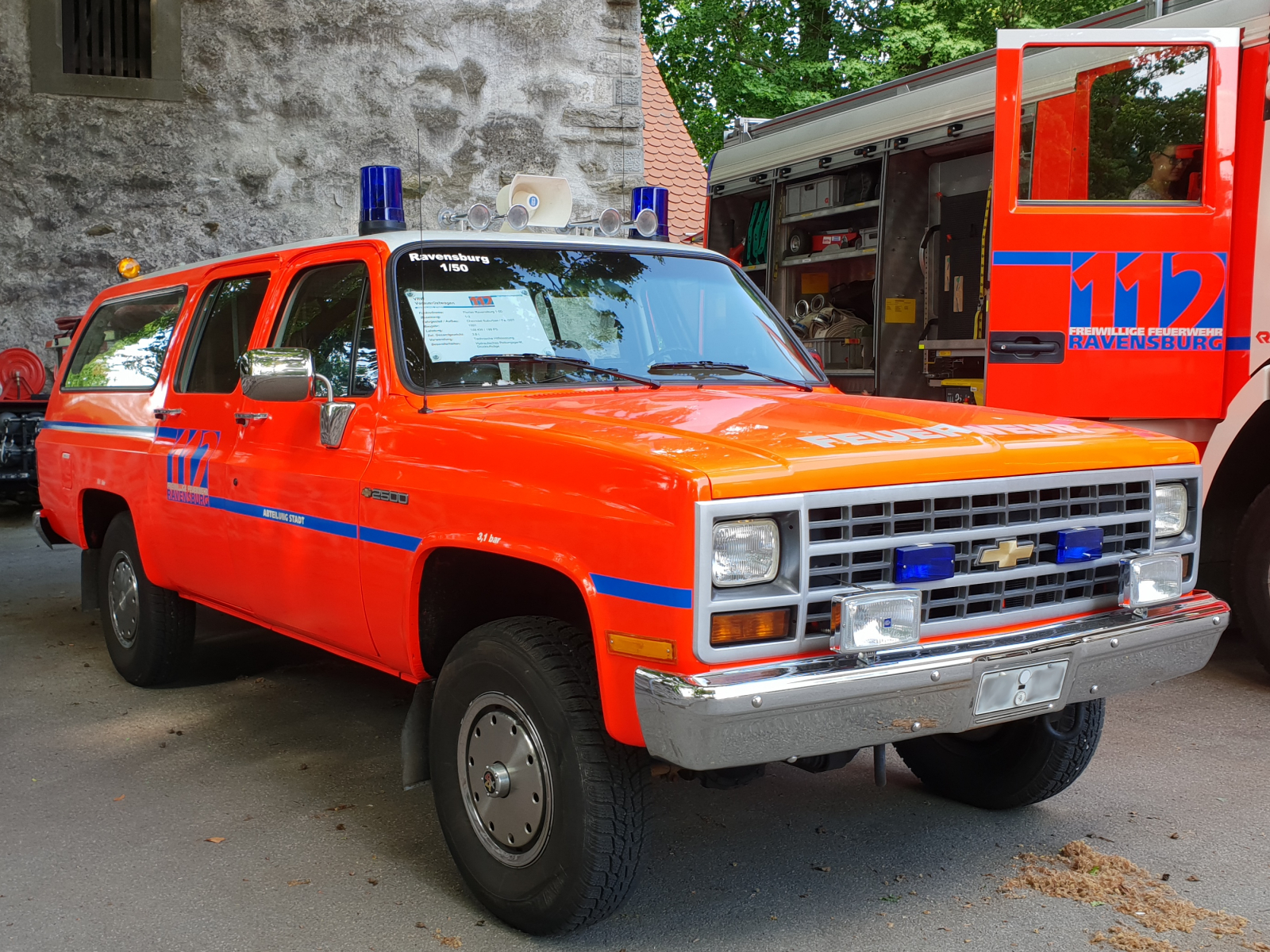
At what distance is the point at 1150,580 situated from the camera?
347cm

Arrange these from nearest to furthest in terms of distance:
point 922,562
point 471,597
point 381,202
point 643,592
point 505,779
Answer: point 643,592, point 922,562, point 505,779, point 471,597, point 381,202

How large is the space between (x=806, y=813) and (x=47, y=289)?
34.4 feet

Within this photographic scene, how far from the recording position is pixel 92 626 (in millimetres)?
7219

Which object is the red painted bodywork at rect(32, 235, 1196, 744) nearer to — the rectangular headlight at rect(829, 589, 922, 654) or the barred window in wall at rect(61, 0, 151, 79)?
the rectangular headlight at rect(829, 589, 922, 654)

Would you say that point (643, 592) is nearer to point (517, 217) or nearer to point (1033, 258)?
point (517, 217)

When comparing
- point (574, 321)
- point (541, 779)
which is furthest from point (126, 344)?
point (541, 779)

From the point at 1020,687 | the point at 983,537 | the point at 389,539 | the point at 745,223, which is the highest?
the point at 745,223

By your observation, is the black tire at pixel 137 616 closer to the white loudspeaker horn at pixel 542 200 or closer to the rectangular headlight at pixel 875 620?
the white loudspeaker horn at pixel 542 200

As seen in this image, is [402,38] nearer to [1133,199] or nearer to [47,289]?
[47,289]

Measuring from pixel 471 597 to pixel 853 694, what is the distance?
4.42 feet

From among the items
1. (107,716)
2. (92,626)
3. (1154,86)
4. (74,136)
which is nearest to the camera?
(107,716)

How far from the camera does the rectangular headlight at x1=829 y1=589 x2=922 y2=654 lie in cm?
289

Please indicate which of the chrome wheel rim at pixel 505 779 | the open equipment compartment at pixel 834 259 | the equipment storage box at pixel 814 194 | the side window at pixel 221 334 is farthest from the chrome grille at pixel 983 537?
the equipment storage box at pixel 814 194

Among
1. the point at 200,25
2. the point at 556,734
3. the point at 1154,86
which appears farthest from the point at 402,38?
the point at 556,734
